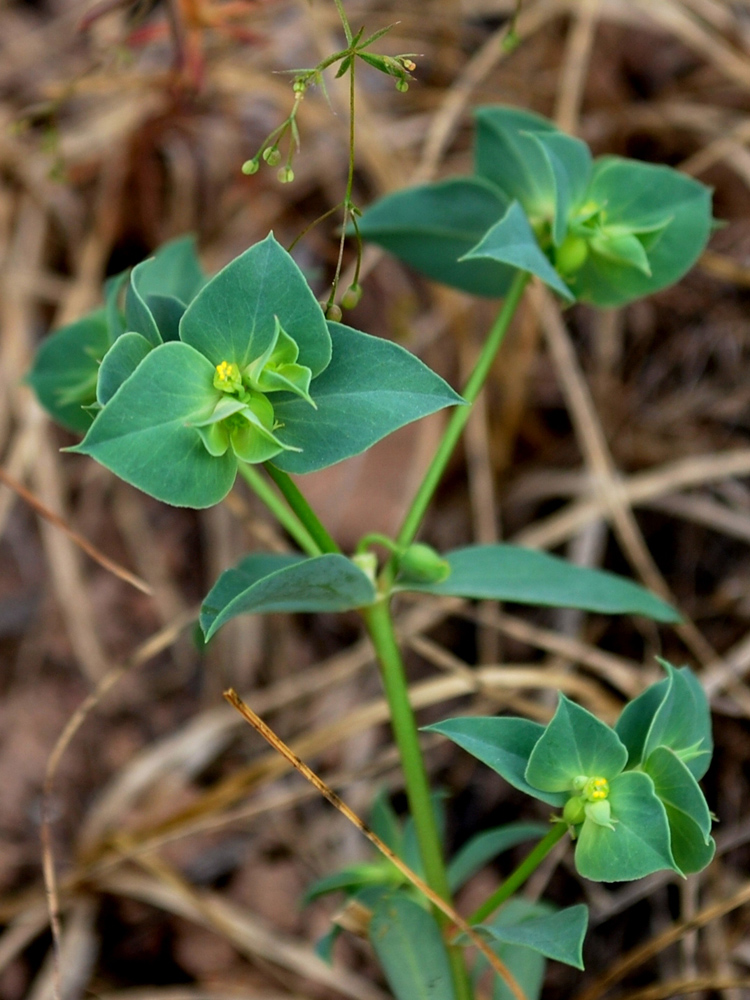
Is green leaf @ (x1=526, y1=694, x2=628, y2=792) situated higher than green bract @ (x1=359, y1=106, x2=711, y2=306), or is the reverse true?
green bract @ (x1=359, y1=106, x2=711, y2=306)

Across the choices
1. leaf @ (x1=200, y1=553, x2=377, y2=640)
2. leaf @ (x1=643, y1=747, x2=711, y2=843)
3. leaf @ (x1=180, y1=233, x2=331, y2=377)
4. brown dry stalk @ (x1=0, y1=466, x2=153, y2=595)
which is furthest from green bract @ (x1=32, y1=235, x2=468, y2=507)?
leaf @ (x1=643, y1=747, x2=711, y2=843)

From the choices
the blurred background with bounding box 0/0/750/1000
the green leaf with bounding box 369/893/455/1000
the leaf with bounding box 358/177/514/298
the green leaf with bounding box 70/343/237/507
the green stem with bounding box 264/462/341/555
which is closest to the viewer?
the green leaf with bounding box 70/343/237/507

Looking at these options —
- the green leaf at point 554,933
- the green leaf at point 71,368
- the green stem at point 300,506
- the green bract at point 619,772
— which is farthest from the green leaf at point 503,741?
the green leaf at point 71,368

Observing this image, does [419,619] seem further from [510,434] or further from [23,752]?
[23,752]

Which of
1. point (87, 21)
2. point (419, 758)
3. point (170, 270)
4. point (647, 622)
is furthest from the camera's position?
point (647, 622)

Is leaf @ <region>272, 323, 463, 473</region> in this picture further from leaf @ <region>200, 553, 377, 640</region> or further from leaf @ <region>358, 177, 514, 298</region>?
leaf @ <region>358, 177, 514, 298</region>

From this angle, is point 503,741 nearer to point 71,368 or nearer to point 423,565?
point 423,565

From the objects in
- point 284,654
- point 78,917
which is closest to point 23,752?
point 78,917
